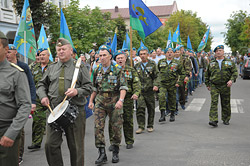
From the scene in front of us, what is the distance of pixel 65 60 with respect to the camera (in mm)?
4961

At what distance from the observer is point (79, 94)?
478cm

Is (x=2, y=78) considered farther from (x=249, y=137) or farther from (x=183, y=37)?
(x=183, y=37)

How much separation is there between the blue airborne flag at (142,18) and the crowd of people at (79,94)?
82 cm

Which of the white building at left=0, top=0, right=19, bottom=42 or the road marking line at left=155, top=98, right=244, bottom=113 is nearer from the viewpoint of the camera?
the road marking line at left=155, top=98, right=244, bottom=113

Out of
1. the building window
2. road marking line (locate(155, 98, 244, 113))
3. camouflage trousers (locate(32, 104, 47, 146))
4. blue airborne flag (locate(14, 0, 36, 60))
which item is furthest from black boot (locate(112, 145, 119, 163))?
the building window

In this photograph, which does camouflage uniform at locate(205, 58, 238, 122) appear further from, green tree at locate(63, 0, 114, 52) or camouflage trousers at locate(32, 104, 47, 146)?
green tree at locate(63, 0, 114, 52)

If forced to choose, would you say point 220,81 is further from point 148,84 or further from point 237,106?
point 237,106

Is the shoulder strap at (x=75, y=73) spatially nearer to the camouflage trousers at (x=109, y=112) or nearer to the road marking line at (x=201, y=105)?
the camouflage trousers at (x=109, y=112)

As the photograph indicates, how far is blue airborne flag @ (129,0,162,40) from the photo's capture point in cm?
929

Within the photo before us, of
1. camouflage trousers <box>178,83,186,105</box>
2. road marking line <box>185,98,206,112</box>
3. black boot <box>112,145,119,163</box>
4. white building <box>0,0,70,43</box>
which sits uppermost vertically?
white building <box>0,0,70,43</box>

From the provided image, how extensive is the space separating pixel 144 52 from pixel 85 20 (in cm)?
1602

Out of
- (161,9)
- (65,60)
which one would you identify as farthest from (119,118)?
(161,9)

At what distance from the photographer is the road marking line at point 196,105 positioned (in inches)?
510

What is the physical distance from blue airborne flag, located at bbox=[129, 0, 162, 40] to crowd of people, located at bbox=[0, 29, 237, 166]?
2.68ft
